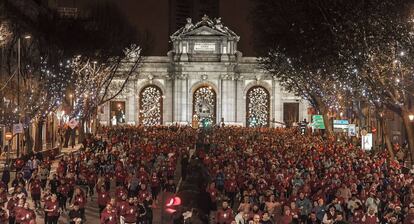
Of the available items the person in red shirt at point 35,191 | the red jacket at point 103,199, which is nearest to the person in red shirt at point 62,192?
the person in red shirt at point 35,191

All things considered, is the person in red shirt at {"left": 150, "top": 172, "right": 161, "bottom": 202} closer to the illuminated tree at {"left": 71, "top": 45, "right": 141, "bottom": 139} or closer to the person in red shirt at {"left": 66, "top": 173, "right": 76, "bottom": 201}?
the person in red shirt at {"left": 66, "top": 173, "right": 76, "bottom": 201}

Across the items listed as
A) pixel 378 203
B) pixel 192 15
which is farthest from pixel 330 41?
pixel 192 15

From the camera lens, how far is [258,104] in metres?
107

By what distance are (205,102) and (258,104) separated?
27.4 feet

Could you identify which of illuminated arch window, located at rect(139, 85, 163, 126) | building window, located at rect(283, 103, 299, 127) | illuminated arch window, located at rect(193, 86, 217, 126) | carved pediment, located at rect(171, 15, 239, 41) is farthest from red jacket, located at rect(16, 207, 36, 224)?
building window, located at rect(283, 103, 299, 127)

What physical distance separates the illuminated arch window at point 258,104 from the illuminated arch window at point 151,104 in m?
13.8

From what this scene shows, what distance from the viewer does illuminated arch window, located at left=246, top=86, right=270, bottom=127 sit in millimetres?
107119

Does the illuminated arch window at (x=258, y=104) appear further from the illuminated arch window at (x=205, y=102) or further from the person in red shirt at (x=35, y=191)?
the person in red shirt at (x=35, y=191)

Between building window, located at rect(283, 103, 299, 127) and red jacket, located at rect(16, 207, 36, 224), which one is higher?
building window, located at rect(283, 103, 299, 127)

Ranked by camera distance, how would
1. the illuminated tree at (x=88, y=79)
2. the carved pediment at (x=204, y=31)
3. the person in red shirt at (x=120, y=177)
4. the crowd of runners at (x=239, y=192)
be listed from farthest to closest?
the carved pediment at (x=204, y=31), the illuminated tree at (x=88, y=79), the person in red shirt at (x=120, y=177), the crowd of runners at (x=239, y=192)

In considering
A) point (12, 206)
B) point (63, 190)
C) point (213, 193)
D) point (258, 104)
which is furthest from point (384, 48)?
point (258, 104)

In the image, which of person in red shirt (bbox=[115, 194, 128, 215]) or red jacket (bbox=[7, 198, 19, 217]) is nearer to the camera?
person in red shirt (bbox=[115, 194, 128, 215])

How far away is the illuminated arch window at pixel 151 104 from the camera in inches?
4218

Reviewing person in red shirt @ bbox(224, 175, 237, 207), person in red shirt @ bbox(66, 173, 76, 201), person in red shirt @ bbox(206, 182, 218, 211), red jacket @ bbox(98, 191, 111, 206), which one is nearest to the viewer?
red jacket @ bbox(98, 191, 111, 206)
